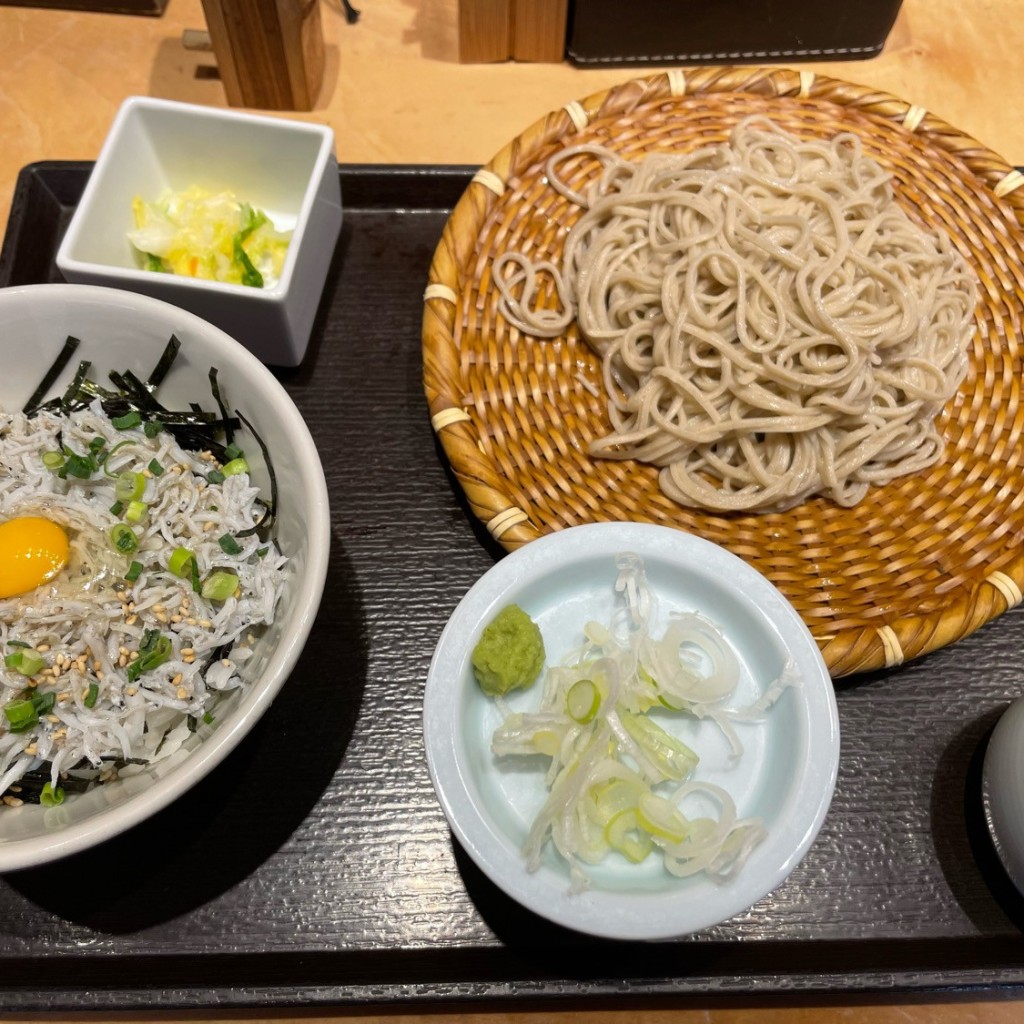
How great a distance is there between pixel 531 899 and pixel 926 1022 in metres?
0.83

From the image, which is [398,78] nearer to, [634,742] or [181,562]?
[181,562]

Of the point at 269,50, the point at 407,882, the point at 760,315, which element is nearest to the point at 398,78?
the point at 269,50

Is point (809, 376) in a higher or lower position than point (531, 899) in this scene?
higher

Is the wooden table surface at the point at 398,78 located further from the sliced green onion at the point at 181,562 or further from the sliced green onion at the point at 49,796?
the sliced green onion at the point at 49,796

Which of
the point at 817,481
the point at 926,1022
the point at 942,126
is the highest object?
the point at 942,126

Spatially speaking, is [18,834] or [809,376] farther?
[809,376]

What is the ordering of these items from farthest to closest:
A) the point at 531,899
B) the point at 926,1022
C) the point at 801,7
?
the point at 801,7 → the point at 926,1022 → the point at 531,899

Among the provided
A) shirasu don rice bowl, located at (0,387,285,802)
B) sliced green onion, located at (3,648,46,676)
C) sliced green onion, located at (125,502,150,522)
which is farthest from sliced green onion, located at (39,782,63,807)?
sliced green onion, located at (125,502,150,522)

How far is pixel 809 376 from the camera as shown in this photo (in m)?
1.58

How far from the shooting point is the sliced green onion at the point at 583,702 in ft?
3.97

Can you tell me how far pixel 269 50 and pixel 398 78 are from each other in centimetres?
41

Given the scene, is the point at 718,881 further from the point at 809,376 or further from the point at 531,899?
the point at 809,376

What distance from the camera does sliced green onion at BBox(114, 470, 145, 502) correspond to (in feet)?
4.17

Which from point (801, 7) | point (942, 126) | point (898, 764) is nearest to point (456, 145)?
point (801, 7)
